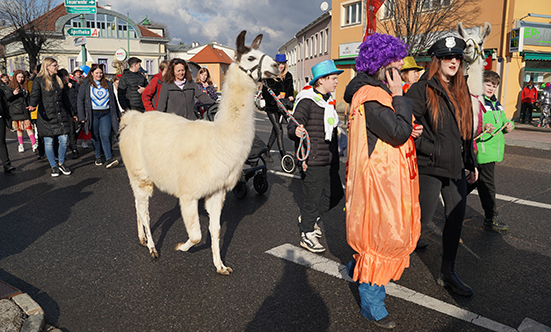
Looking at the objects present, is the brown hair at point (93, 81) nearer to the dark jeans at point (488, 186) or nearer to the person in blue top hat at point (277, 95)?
the person in blue top hat at point (277, 95)

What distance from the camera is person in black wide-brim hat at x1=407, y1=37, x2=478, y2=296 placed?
10.3 feet

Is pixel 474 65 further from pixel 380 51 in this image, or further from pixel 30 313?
pixel 30 313

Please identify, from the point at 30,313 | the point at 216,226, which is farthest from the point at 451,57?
the point at 30,313

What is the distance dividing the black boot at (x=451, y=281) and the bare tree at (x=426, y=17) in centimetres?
1629

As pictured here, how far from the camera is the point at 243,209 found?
19.1 ft

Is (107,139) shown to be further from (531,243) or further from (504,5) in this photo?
(504,5)

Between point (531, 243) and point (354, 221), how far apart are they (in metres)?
2.90

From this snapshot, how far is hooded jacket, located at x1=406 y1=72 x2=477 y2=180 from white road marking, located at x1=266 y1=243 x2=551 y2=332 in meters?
1.02

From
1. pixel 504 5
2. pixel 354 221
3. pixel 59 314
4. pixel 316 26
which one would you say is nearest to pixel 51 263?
pixel 59 314

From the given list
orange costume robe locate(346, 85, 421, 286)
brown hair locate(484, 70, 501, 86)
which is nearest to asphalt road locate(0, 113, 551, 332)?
orange costume robe locate(346, 85, 421, 286)

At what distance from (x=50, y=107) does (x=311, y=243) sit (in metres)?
6.38

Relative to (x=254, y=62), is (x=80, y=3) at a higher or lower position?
higher

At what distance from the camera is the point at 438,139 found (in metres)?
3.18

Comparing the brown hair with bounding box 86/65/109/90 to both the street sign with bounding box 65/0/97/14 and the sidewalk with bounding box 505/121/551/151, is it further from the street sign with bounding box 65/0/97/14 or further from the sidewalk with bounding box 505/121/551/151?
the sidewalk with bounding box 505/121/551/151
